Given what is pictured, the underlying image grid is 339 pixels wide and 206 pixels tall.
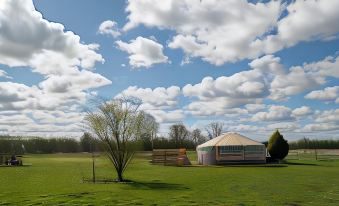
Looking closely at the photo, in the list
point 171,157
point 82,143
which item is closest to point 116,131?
point 171,157

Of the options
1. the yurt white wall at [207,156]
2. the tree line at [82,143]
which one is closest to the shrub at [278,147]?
the yurt white wall at [207,156]

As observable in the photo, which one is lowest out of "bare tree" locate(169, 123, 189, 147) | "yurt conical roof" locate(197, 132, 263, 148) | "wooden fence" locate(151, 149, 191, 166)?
"wooden fence" locate(151, 149, 191, 166)

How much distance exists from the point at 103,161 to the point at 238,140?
23.6m

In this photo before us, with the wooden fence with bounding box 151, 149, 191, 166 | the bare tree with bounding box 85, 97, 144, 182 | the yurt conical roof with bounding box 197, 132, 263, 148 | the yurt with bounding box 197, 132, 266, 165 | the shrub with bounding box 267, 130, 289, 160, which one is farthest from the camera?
the shrub with bounding box 267, 130, 289, 160

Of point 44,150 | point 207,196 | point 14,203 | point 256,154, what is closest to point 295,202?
point 207,196

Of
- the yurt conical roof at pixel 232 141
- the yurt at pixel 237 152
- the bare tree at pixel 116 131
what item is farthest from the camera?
the yurt conical roof at pixel 232 141

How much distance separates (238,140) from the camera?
47469 millimetres

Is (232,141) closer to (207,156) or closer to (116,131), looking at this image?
(207,156)

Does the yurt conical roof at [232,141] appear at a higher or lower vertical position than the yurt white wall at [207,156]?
higher

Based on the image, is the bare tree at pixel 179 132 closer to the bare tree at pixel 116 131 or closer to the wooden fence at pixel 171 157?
the wooden fence at pixel 171 157

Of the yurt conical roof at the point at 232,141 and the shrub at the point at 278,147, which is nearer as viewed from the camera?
the yurt conical roof at the point at 232,141

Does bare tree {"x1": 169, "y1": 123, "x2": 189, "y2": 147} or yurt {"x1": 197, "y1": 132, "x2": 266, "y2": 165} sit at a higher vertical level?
bare tree {"x1": 169, "y1": 123, "x2": 189, "y2": 147}

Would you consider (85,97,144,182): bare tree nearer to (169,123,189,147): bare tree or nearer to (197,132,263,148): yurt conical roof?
(197,132,263,148): yurt conical roof

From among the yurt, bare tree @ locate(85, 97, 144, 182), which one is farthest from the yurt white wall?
bare tree @ locate(85, 97, 144, 182)
